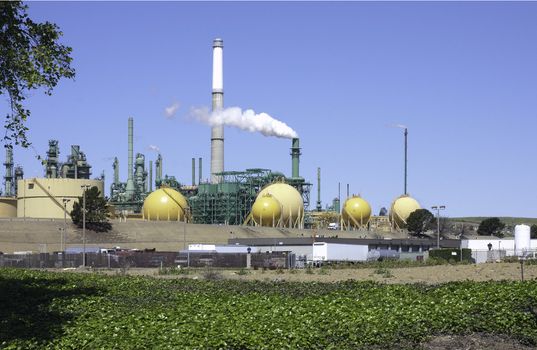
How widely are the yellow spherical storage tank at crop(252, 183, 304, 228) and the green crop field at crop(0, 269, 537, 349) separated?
304ft

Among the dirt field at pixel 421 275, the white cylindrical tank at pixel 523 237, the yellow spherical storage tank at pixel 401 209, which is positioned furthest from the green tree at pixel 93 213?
the yellow spherical storage tank at pixel 401 209

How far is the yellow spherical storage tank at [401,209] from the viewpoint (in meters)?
138

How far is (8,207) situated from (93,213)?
25.7 meters

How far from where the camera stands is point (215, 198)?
125688 mm

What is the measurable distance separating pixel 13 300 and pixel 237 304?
29.4 feet

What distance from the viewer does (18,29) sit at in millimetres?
25375

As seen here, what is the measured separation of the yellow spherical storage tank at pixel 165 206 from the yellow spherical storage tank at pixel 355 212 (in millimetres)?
29536

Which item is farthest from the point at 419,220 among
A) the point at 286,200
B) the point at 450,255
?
the point at 450,255

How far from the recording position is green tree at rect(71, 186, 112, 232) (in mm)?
102500

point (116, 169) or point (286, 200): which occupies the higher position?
point (116, 169)

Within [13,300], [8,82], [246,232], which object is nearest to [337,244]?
[246,232]

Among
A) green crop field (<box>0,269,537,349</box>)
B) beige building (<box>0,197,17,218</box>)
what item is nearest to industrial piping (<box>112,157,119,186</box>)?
beige building (<box>0,197,17,218</box>)

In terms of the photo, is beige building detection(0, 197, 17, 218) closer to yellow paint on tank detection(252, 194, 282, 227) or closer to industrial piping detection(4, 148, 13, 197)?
industrial piping detection(4, 148, 13, 197)

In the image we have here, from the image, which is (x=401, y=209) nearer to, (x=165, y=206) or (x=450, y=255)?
(x=165, y=206)
